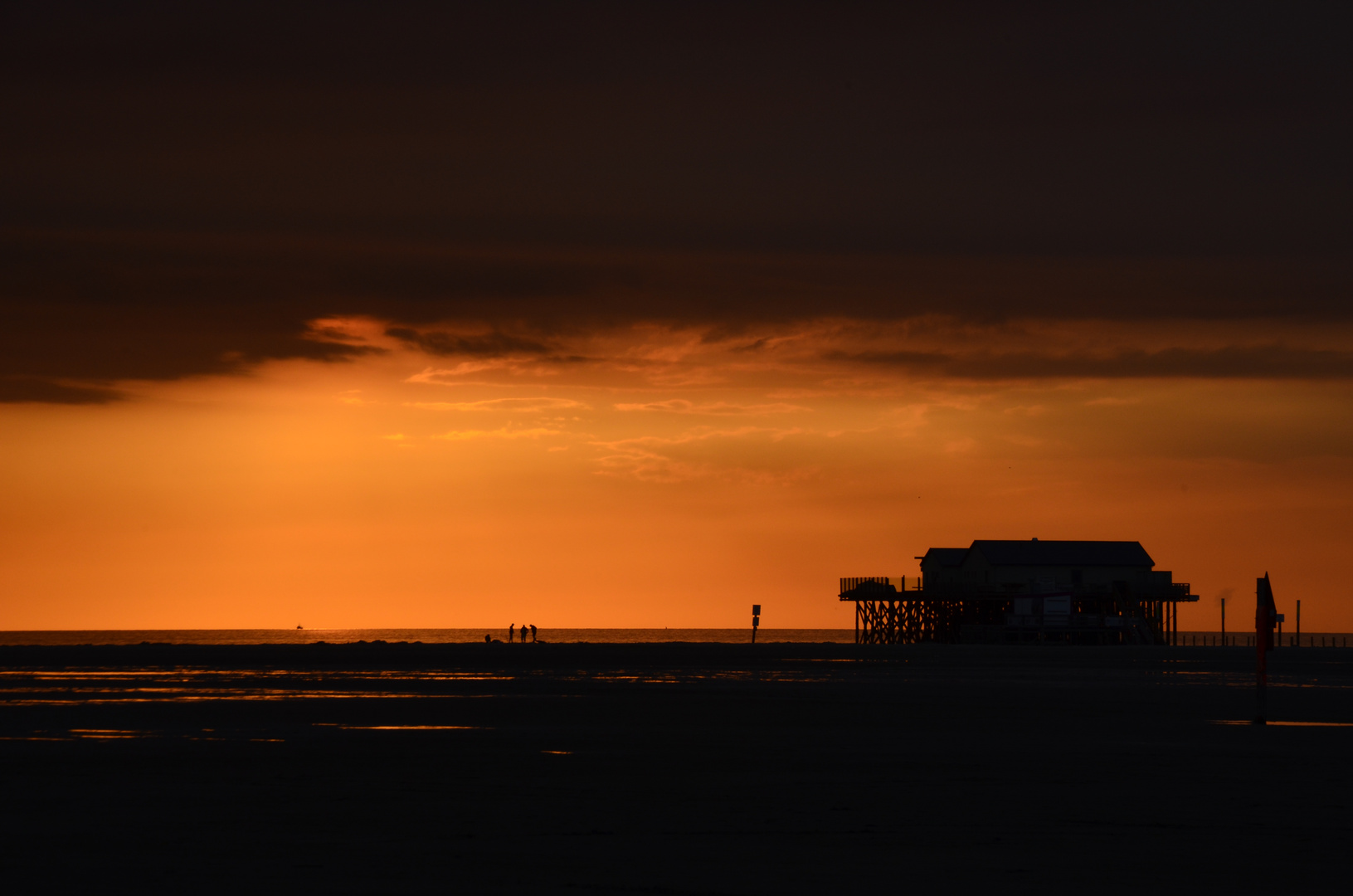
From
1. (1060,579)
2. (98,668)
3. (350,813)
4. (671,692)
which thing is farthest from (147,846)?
(1060,579)

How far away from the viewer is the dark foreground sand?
1347cm

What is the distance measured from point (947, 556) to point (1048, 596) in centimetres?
1977

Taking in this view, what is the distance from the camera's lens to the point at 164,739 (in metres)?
26.6

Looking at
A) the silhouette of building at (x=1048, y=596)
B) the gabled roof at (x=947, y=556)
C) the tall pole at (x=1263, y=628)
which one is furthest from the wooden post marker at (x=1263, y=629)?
the gabled roof at (x=947, y=556)

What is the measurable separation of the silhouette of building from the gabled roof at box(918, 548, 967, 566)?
0.27 metres

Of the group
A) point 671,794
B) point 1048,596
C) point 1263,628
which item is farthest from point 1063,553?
point 671,794

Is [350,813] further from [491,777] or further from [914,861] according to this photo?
[914,861]

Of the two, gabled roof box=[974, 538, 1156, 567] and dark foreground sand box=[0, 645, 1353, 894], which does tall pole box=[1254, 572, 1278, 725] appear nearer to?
dark foreground sand box=[0, 645, 1353, 894]

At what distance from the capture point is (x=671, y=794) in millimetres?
18969

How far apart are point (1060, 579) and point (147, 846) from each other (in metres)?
115

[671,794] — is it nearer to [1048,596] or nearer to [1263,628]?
[1263,628]

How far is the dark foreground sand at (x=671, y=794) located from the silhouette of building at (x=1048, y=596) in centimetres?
7895

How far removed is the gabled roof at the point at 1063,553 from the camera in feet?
414

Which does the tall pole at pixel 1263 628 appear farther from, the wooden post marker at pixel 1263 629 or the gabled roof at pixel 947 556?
the gabled roof at pixel 947 556
